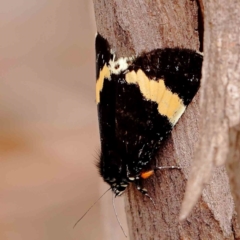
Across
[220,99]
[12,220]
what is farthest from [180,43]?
[12,220]

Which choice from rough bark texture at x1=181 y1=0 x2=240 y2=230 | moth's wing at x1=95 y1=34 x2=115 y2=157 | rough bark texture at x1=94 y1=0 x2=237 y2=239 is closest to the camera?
rough bark texture at x1=181 y1=0 x2=240 y2=230

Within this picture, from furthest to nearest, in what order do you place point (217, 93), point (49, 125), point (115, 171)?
1. point (49, 125)
2. point (115, 171)
3. point (217, 93)

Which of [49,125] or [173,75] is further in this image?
[49,125]

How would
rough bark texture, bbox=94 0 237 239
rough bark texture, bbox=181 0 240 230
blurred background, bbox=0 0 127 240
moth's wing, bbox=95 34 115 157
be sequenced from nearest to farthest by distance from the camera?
1. rough bark texture, bbox=181 0 240 230
2. rough bark texture, bbox=94 0 237 239
3. moth's wing, bbox=95 34 115 157
4. blurred background, bbox=0 0 127 240

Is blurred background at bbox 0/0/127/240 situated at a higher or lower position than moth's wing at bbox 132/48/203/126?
lower

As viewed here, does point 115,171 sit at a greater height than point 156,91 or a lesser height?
lesser

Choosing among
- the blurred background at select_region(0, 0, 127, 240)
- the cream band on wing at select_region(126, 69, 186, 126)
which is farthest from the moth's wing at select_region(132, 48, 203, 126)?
the blurred background at select_region(0, 0, 127, 240)

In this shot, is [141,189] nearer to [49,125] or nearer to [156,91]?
[156,91]

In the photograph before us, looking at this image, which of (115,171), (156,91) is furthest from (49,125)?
(156,91)

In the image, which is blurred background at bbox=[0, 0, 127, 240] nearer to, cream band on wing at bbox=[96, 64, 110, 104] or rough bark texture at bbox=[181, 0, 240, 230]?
cream band on wing at bbox=[96, 64, 110, 104]
